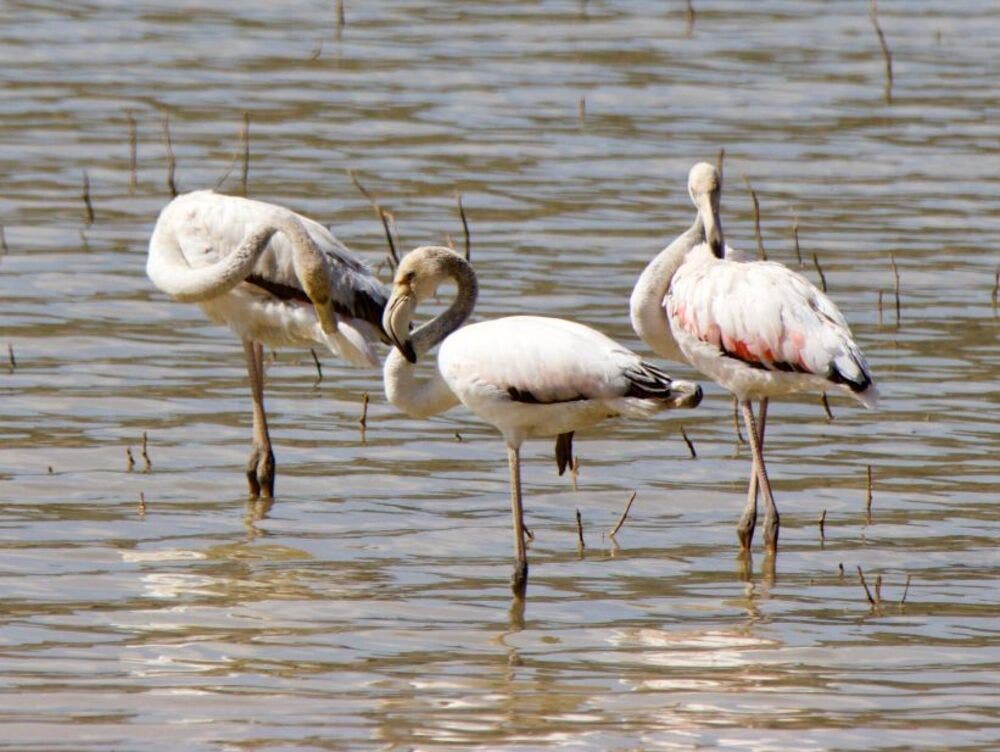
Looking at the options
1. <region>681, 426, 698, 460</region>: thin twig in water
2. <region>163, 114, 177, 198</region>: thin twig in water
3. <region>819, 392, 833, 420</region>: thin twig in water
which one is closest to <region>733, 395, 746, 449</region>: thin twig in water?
<region>681, 426, 698, 460</region>: thin twig in water

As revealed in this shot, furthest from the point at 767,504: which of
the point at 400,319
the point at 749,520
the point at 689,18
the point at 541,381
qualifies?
the point at 689,18

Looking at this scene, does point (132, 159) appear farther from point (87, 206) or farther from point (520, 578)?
point (520, 578)

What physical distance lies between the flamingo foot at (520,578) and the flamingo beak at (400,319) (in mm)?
940

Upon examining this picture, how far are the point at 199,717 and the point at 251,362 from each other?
3.54m

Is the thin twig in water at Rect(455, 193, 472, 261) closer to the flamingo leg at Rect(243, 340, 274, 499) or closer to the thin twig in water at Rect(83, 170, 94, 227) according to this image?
the thin twig in water at Rect(83, 170, 94, 227)

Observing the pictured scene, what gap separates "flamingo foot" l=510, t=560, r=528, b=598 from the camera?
319 inches

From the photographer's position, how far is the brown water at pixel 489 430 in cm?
699

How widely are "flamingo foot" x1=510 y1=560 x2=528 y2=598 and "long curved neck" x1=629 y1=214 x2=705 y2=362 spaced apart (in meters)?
1.39

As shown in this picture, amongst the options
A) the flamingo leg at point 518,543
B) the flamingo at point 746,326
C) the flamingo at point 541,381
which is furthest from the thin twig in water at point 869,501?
the flamingo leg at point 518,543

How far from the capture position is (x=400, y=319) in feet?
28.1

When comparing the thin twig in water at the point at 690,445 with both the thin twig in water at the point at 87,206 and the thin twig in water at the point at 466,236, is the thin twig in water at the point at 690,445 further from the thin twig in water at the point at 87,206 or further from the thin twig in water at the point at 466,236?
the thin twig in water at the point at 87,206

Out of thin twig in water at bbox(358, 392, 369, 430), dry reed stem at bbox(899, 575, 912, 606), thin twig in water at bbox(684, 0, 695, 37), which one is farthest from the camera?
thin twig in water at bbox(684, 0, 695, 37)

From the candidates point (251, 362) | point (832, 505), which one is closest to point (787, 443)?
Answer: point (832, 505)

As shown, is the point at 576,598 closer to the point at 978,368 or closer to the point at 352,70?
the point at 978,368
